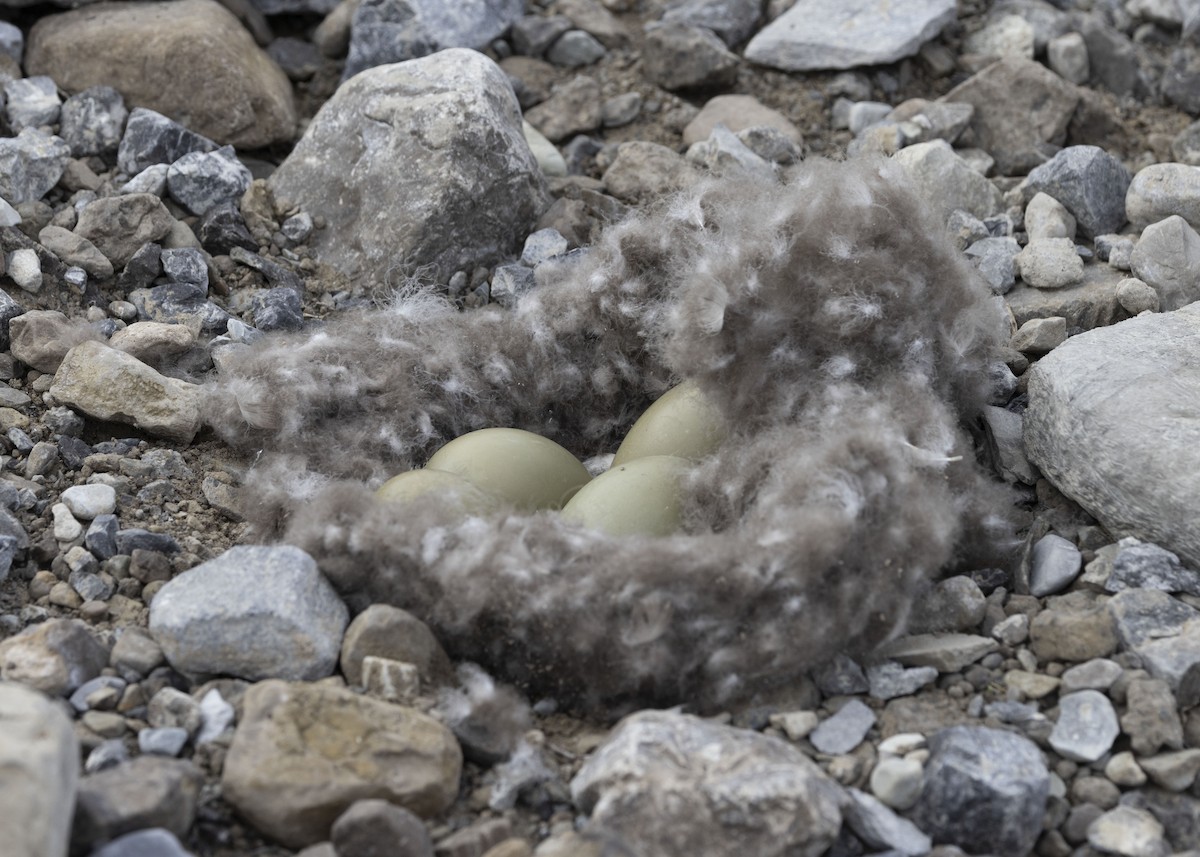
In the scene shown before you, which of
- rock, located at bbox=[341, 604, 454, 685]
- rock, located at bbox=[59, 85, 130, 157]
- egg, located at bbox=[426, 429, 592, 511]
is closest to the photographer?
rock, located at bbox=[341, 604, 454, 685]

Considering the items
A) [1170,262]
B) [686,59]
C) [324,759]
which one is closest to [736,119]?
[686,59]

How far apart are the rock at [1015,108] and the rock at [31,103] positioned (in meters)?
2.74

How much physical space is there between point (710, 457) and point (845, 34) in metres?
2.37

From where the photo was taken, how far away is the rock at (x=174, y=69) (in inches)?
169

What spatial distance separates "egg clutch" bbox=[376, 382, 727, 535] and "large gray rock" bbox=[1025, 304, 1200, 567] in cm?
71

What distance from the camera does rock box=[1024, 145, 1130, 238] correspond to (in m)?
3.94

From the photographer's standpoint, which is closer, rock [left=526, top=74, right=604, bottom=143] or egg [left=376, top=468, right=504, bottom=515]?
egg [left=376, top=468, right=504, bottom=515]

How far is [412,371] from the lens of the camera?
3.36m

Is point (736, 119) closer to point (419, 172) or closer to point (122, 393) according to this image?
point (419, 172)

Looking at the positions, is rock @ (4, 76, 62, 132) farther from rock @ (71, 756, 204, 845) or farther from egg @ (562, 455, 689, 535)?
rock @ (71, 756, 204, 845)

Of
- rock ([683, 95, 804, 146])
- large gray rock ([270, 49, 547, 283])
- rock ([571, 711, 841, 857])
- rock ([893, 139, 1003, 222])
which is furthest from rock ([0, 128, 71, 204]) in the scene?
rock ([571, 711, 841, 857])

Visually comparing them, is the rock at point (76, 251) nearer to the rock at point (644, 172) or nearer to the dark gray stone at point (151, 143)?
the dark gray stone at point (151, 143)

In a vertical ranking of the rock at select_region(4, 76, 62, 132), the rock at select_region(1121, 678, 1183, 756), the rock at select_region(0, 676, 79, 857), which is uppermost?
the rock at select_region(0, 676, 79, 857)

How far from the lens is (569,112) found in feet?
15.3
